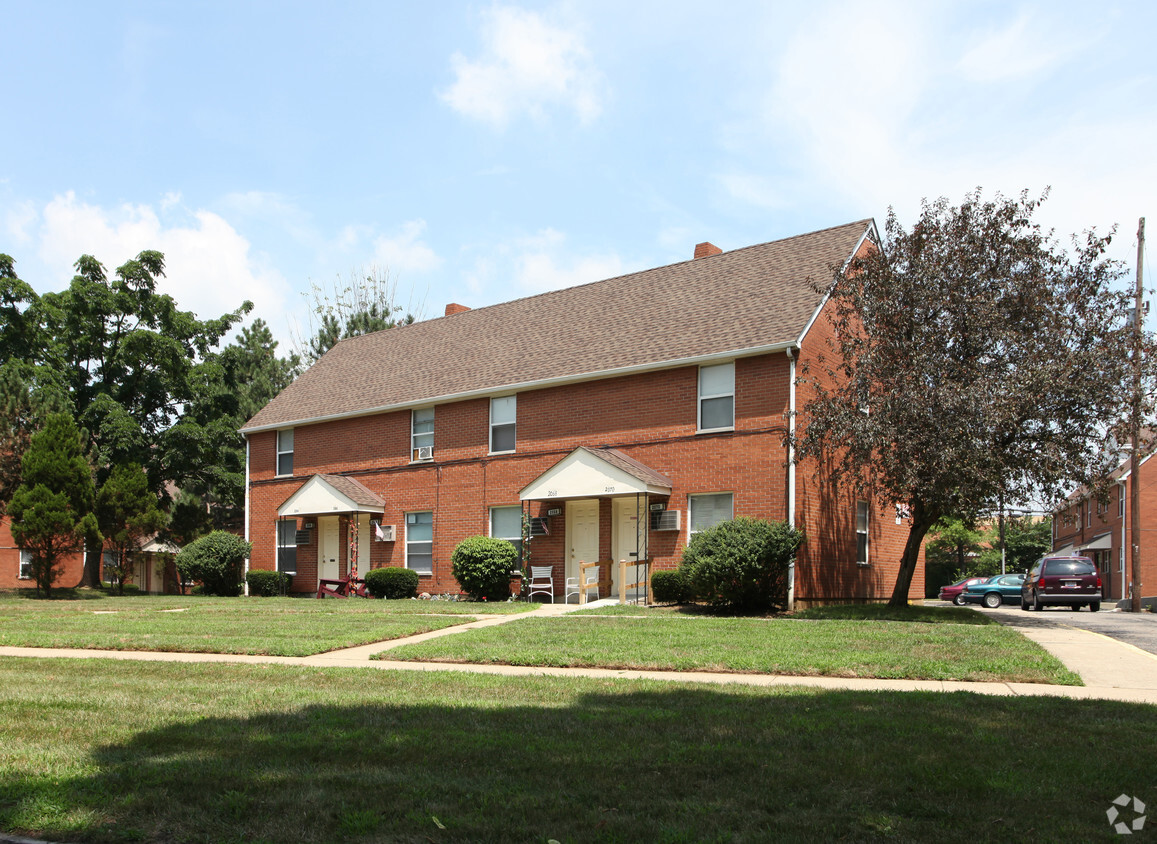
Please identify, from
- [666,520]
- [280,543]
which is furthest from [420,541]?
[666,520]

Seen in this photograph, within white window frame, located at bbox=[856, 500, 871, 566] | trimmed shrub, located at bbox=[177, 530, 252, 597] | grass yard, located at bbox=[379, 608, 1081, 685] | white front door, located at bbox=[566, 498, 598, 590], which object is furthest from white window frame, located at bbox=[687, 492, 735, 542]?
trimmed shrub, located at bbox=[177, 530, 252, 597]

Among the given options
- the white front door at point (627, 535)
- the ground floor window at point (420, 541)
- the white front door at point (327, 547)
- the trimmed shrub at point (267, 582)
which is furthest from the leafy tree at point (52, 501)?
the white front door at point (627, 535)

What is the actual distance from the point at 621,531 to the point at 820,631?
30.9ft

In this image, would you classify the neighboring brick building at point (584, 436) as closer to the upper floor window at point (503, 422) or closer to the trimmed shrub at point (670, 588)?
the upper floor window at point (503, 422)

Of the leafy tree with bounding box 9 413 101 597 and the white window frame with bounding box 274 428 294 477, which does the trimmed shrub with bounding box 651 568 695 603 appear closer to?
the white window frame with bounding box 274 428 294 477

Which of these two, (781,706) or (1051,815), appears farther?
(781,706)

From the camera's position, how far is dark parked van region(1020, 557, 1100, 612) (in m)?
28.9

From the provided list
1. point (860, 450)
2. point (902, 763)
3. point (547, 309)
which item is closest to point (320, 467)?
point (547, 309)

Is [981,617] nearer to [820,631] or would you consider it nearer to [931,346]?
[931,346]

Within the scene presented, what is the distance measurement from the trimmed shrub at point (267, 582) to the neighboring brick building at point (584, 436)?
1.54 feet

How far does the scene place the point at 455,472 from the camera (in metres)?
25.0

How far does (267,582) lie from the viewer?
28.2 metres

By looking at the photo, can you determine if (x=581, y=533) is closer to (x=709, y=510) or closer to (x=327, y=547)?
(x=709, y=510)

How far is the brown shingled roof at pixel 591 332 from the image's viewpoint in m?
21.4
